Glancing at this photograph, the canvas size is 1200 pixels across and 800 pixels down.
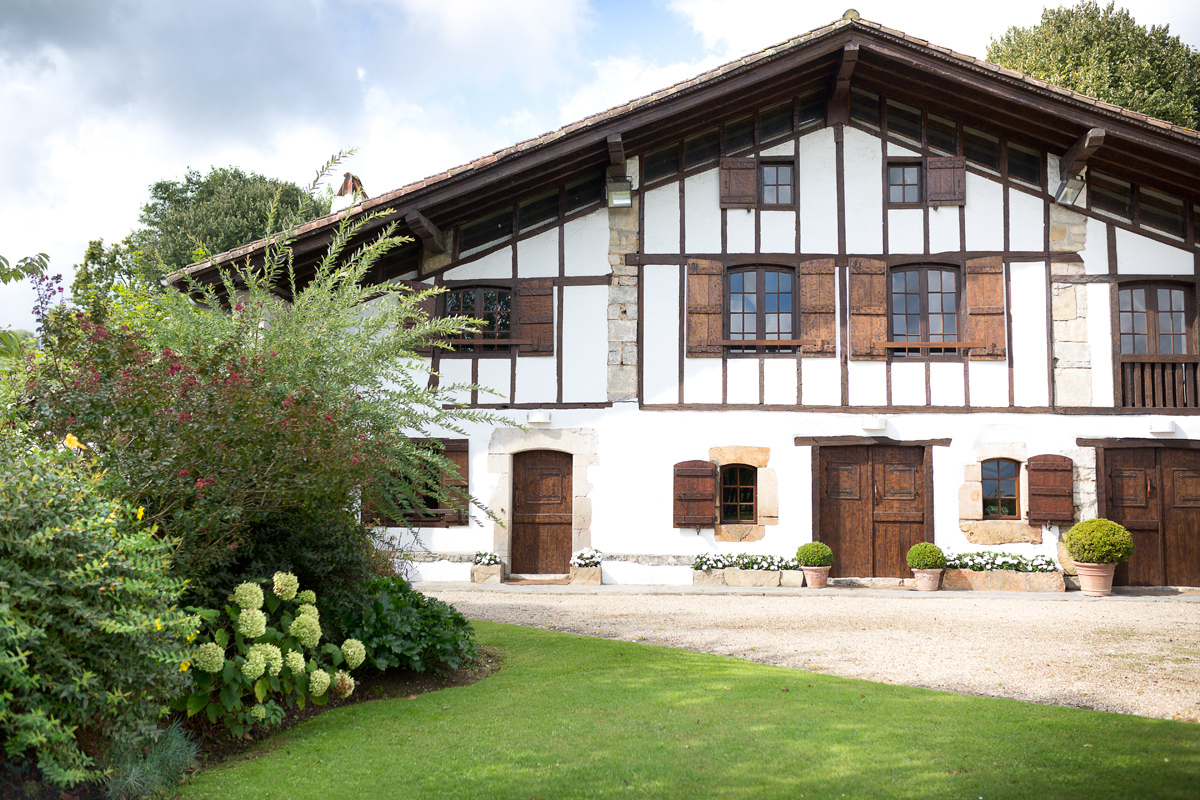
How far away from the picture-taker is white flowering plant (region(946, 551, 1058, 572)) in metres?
10.5

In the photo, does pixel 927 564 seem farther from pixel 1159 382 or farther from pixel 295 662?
pixel 295 662

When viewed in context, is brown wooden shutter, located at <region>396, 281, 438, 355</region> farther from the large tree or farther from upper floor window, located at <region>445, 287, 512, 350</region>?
the large tree

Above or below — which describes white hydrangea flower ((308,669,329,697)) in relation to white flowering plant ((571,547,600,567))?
below

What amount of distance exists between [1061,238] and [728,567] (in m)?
6.16

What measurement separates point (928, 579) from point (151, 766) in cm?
919

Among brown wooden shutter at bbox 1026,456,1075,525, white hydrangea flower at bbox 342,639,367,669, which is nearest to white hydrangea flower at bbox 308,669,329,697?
white hydrangea flower at bbox 342,639,367,669

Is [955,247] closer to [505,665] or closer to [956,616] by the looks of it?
[956,616]

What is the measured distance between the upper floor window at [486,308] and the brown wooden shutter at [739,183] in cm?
321

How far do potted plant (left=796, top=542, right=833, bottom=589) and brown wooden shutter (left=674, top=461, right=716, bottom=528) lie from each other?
3.90 feet

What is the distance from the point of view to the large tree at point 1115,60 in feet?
56.2

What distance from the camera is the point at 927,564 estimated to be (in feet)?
34.1

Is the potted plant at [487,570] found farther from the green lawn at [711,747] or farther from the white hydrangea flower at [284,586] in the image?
the white hydrangea flower at [284,586]

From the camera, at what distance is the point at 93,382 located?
4.12m

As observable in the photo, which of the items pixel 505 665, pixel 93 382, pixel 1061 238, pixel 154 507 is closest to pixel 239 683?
pixel 154 507
